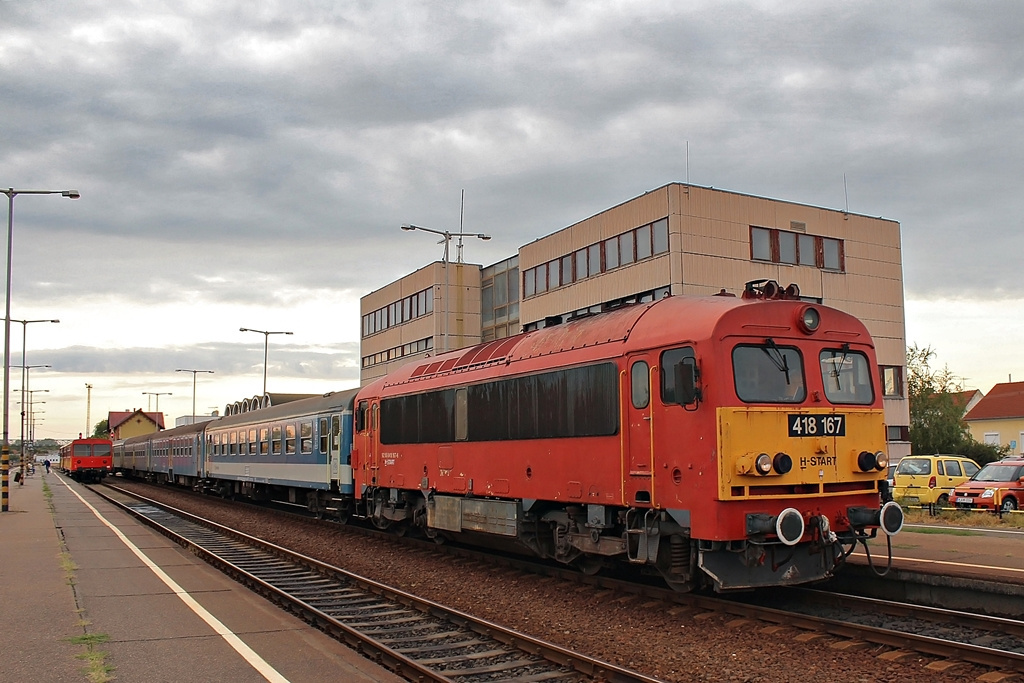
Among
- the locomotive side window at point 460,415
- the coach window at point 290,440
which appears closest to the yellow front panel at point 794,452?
the locomotive side window at point 460,415

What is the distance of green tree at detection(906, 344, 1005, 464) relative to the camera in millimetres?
49688

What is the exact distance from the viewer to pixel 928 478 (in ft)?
83.6

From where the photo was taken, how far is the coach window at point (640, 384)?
36.3 feet

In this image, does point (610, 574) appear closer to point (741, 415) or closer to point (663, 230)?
point (741, 415)

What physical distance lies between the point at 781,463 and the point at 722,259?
27382 millimetres

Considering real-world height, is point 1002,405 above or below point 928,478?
above

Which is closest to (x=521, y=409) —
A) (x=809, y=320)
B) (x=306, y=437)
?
(x=809, y=320)

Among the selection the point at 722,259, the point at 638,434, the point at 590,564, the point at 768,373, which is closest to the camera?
the point at 768,373

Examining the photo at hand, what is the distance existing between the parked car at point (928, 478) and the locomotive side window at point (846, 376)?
15.1 m

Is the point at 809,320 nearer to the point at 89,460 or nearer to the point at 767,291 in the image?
the point at 767,291

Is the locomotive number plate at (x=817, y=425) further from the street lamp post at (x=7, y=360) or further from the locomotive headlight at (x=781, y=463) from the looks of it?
the street lamp post at (x=7, y=360)

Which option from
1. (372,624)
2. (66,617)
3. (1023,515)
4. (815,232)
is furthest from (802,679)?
(815,232)

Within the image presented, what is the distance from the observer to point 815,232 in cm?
3953

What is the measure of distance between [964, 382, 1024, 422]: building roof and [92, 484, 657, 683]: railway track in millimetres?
56991
